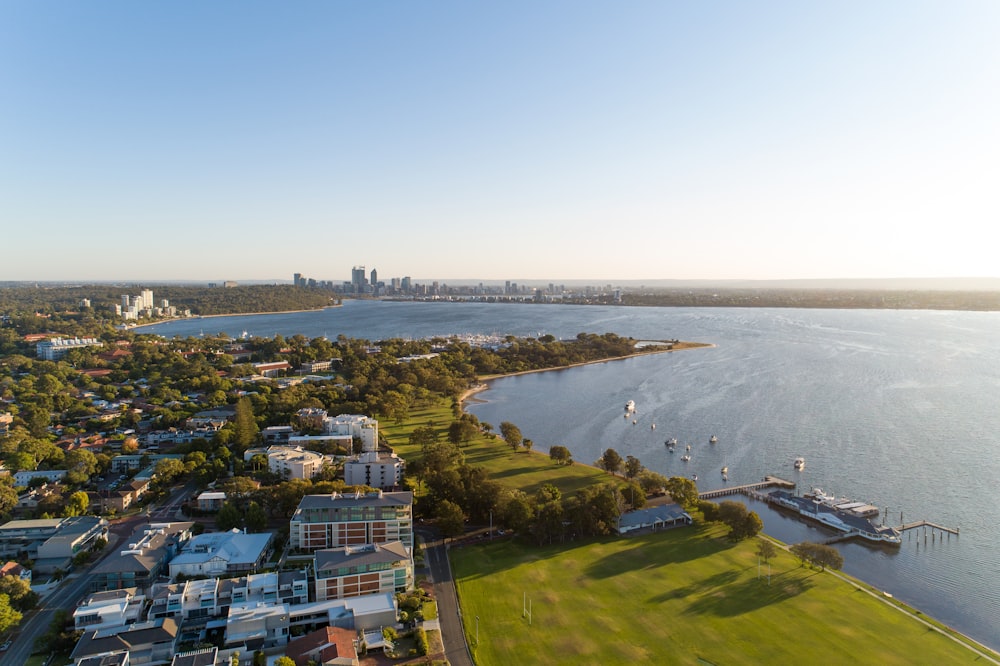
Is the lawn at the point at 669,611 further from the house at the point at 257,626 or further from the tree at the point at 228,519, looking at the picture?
the tree at the point at 228,519

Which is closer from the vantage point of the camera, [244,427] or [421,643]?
[421,643]

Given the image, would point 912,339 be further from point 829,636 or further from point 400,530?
point 400,530

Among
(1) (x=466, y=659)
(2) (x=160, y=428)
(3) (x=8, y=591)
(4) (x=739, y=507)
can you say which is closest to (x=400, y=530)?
(1) (x=466, y=659)

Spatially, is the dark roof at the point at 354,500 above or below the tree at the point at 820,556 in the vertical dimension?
above

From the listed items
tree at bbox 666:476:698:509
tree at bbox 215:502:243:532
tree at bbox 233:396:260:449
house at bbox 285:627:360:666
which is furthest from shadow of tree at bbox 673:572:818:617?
tree at bbox 233:396:260:449

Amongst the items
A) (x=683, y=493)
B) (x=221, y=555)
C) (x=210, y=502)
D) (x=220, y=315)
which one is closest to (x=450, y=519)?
(x=221, y=555)

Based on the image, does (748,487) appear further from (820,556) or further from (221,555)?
(221,555)

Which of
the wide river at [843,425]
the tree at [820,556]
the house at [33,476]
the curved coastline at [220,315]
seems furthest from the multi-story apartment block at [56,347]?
the tree at [820,556]
